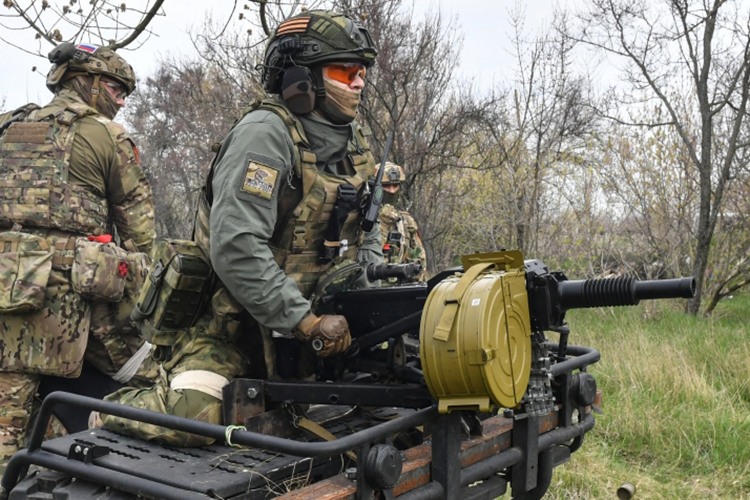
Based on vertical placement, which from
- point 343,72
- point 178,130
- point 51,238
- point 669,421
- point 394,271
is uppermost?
point 178,130

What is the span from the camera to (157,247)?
347 centimetres

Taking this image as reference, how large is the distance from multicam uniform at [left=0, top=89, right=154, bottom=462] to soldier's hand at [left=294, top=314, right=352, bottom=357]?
2.14m

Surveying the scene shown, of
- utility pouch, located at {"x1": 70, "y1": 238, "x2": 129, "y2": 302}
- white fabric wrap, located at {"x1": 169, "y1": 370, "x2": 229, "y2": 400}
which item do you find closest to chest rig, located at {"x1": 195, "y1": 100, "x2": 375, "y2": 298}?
white fabric wrap, located at {"x1": 169, "y1": 370, "x2": 229, "y2": 400}

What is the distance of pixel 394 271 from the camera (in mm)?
3529

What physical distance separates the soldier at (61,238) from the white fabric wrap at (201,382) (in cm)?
175

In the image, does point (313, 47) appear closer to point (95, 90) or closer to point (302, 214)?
point (302, 214)

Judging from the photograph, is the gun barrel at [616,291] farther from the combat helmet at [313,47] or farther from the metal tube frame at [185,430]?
the combat helmet at [313,47]

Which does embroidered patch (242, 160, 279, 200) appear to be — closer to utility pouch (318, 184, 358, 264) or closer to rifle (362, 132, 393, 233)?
utility pouch (318, 184, 358, 264)

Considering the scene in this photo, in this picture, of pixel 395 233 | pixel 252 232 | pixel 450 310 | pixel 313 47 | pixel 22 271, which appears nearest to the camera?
pixel 450 310

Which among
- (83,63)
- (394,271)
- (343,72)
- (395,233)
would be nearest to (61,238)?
(83,63)

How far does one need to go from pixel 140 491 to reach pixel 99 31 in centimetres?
416

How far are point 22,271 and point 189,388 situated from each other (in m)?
1.91

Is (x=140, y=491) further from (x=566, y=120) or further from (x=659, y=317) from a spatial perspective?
(x=566, y=120)

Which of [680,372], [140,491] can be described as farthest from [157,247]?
[680,372]
